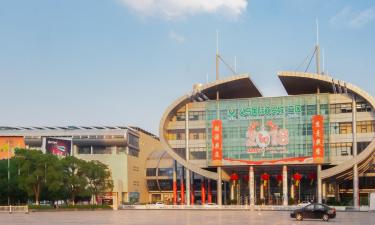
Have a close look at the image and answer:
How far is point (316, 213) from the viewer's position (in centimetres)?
5419

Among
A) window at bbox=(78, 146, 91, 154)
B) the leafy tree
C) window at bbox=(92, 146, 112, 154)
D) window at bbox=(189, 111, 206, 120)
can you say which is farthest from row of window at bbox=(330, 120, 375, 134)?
window at bbox=(78, 146, 91, 154)

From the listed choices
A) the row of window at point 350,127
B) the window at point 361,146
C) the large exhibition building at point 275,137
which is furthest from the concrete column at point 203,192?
the window at point 361,146

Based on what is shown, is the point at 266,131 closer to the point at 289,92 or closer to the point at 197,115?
the point at 197,115

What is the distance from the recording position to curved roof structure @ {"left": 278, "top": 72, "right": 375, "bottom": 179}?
4087 inches

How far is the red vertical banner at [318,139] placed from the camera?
105 m

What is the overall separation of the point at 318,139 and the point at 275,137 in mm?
7800

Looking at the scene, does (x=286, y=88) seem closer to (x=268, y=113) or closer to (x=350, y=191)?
(x=268, y=113)

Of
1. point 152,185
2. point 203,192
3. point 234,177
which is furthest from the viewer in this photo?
point 152,185

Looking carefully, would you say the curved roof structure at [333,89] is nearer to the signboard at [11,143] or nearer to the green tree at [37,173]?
the green tree at [37,173]

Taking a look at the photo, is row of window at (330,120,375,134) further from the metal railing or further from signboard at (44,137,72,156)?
signboard at (44,137,72,156)

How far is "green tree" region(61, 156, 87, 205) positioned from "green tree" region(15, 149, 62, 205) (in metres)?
5.79

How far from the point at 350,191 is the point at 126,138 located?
53.0 m

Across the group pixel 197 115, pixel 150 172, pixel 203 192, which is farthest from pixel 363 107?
pixel 150 172

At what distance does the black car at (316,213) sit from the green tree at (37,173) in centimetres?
4813
